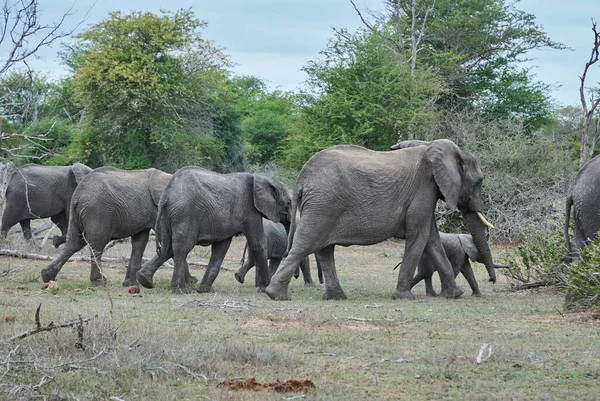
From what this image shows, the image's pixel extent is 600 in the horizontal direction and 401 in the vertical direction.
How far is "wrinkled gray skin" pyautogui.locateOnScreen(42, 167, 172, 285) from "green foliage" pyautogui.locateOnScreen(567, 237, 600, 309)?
7.25 metres

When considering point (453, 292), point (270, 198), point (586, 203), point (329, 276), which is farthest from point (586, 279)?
point (270, 198)

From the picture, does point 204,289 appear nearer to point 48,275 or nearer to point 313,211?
point 313,211

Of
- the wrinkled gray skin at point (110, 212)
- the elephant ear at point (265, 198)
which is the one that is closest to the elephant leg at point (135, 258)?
the wrinkled gray skin at point (110, 212)

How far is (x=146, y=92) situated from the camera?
3472cm

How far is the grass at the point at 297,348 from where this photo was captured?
6.64 m

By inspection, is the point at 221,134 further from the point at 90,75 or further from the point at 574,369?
the point at 574,369

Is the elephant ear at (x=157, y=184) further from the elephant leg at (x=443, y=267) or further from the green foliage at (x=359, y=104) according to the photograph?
the green foliage at (x=359, y=104)

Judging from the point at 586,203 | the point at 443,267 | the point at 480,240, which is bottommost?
the point at 443,267

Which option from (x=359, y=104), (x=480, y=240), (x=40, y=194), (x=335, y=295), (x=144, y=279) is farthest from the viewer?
(x=359, y=104)

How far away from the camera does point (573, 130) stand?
180ft

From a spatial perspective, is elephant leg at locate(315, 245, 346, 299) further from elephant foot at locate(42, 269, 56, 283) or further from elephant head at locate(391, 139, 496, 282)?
elephant foot at locate(42, 269, 56, 283)

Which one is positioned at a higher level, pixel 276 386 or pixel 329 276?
pixel 329 276

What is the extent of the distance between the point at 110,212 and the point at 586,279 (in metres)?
7.76

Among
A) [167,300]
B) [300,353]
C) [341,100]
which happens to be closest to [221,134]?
[341,100]
